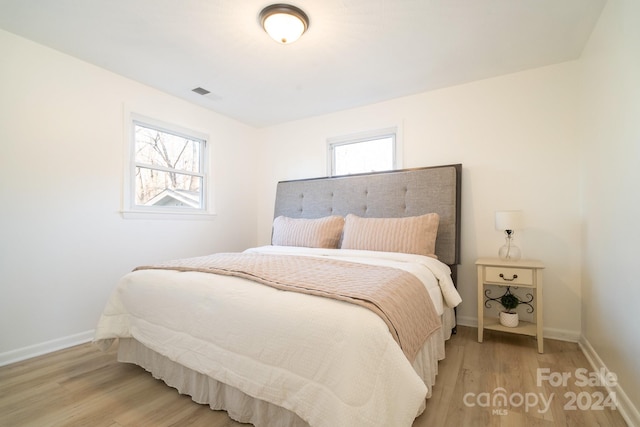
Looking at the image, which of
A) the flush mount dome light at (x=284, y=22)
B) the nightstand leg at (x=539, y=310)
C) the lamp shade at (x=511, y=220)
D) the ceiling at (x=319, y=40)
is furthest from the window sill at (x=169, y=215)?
the nightstand leg at (x=539, y=310)

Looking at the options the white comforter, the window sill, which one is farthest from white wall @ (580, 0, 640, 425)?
the window sill

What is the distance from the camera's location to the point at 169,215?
300 cm

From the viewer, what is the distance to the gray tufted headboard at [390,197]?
2.62 metres

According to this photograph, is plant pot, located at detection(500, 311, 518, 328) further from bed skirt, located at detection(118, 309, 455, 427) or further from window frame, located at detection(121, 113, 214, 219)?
window frame, located at detection(121, 113, 214, 219)

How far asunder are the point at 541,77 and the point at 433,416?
279cm

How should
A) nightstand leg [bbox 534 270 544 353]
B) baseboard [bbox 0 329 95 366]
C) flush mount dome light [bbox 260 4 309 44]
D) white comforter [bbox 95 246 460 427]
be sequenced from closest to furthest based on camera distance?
white comforter [bbox 95 246 460 427] → flush mount dome light [bbox 260 4 309 44] → baseboard [bbox 0 329 95 366] → nightstand leg [bbox 534 270 544 353]

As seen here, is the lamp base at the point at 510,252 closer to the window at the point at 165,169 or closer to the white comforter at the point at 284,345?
the white comforter at the point at 284,345

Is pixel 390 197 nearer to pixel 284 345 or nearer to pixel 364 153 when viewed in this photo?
pixel 364 153

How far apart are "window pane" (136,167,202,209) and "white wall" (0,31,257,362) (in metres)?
0.26

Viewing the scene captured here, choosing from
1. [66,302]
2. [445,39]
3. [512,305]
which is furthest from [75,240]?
[512,305]

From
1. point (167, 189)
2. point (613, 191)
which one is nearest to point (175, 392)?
point (167, 189)

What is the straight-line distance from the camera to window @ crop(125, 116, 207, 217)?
2.81 meters

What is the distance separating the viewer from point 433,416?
1.40 m

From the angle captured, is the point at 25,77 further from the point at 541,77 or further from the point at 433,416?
the point at 541,77
